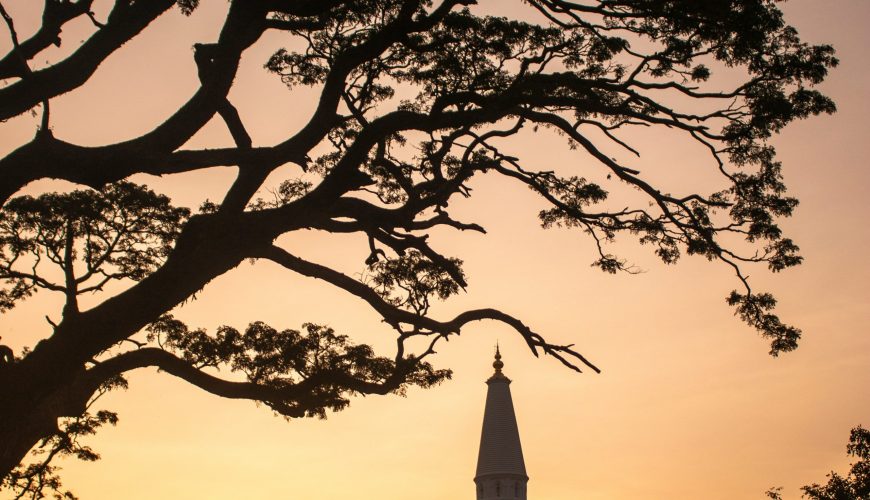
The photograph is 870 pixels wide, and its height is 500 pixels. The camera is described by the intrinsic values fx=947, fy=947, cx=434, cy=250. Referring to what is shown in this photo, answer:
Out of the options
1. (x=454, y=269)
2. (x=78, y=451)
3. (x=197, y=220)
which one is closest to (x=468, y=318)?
(x=454, y=269)

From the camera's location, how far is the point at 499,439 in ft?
234

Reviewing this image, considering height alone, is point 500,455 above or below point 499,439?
below

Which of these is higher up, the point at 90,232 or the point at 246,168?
the point at 90,232

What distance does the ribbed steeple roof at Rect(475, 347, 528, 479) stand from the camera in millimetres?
70438

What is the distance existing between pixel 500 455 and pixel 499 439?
4.14 feet

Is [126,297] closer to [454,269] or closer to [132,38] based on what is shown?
[132,38]

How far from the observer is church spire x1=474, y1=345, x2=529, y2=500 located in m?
70.5

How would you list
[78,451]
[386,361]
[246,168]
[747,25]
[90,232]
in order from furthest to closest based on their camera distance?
[78,451]
[90,232]
[386,361]
[747,25]
[246,168]

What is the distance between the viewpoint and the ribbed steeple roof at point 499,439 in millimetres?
70438

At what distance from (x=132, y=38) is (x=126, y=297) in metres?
3.07

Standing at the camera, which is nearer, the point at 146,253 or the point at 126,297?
the point at 126,297

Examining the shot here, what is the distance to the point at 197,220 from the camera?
36.4ft

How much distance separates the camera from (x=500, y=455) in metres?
70.7

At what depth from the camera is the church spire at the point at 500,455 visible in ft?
231
